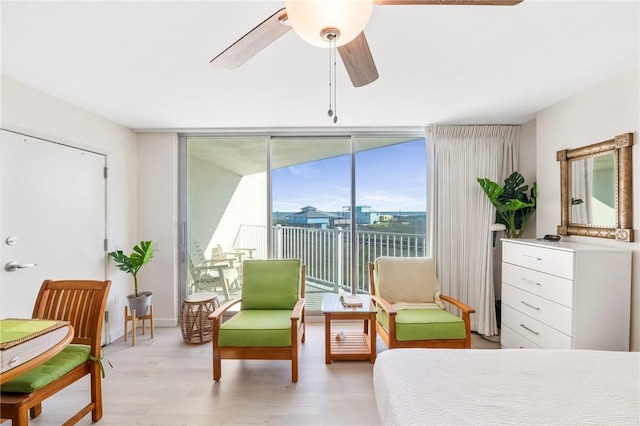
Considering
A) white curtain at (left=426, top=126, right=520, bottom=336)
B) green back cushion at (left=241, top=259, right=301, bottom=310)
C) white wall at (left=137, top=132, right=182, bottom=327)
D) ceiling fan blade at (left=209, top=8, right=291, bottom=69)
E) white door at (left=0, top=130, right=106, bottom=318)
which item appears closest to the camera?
ceiling fan blade at (left=209, top=8, right=291, bottom=69)

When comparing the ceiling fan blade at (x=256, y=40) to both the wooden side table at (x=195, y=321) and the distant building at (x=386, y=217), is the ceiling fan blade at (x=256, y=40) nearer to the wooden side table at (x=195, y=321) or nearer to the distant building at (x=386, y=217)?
the wooden side table at (x=195, y=321)

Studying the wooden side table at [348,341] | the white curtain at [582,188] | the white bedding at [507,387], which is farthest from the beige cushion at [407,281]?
the white bedding at [507,387]

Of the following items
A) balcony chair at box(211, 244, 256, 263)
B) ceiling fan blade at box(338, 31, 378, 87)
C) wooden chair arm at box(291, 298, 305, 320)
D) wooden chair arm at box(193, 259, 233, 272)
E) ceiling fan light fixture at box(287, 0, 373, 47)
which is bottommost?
wooden chair arm at box(291, 298, 305, 320)

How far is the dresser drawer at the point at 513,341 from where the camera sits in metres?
2.54

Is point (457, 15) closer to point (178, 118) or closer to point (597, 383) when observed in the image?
point (597, 383)

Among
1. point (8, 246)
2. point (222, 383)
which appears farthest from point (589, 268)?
point (8, 246)

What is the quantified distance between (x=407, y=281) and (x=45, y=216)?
11.2 feet

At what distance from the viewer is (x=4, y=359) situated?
3.83ft

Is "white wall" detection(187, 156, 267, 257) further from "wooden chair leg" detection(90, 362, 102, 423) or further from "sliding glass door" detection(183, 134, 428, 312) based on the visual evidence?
"wooden chair leg" detection(90, 362, 102, 423)

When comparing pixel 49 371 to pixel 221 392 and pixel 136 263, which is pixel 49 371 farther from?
pixel 136 263

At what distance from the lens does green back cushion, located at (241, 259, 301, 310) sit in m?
2.98

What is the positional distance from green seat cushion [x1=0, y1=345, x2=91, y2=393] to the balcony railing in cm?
209

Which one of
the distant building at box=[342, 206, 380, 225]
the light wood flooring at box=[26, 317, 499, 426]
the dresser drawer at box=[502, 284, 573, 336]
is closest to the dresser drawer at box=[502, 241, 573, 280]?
the dresser drawer at box=[502, 284, 573, 336]

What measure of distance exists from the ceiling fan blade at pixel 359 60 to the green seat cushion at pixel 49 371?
232cm
